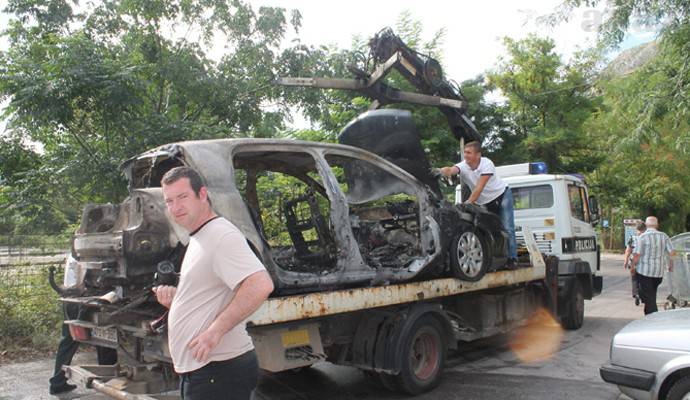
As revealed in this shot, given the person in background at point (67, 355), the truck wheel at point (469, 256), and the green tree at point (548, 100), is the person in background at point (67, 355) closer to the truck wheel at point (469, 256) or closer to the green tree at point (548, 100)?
the truck wheel at point (469, 256)

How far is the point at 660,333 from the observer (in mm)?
4164

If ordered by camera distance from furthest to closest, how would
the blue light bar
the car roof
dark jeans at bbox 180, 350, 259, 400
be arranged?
the blue light bar
the car roof
dark jeans at bbox 180, 350, 259, 400

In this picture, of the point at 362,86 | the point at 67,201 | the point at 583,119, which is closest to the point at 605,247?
the point at 583,119

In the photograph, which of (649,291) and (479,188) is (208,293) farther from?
(649,291)

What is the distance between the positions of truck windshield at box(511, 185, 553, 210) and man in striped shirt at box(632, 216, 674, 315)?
1437 mm

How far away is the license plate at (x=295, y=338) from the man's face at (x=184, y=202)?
2.00 m

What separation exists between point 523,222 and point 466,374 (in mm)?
3660

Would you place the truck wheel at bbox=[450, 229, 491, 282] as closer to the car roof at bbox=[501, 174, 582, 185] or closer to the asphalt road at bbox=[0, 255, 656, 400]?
the asphalt road at bbox=[0, 255, 656, 400]

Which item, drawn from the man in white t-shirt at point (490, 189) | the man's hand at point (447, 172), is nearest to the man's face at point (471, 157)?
Result: the man in white t-shirt at point (490, 189)

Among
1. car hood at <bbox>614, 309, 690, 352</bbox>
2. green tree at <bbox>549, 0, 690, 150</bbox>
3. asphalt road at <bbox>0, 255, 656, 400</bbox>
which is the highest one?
green tree at <bbox>549, 0, 690, 150</bbox>

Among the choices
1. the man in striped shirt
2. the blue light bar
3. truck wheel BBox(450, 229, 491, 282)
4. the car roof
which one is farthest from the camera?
the blue light bar

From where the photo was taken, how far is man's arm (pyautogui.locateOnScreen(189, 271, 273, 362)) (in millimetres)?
2273

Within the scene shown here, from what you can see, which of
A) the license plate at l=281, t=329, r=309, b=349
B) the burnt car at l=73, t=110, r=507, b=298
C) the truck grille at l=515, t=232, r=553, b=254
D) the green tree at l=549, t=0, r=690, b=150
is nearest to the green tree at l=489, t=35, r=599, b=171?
the green tree at l=549, t=0, r=690, b=150

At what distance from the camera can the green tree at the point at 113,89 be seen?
7.08 m
